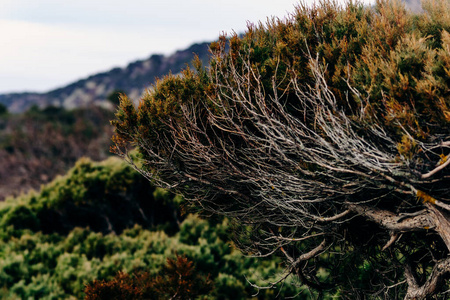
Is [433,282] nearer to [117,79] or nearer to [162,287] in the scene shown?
[162,287]

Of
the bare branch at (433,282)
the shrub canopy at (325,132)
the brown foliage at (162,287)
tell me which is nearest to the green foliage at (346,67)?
the shrub canopy at (325,132)

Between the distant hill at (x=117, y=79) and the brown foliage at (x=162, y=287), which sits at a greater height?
the distant hill at (x=117, y=79)

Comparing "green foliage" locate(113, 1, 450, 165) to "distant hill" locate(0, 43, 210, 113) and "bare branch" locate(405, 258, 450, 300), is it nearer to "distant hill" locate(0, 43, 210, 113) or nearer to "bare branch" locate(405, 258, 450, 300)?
"bare branch" locate(405, 258, 450, 300)

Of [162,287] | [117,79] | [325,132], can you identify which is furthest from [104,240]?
[117,79]

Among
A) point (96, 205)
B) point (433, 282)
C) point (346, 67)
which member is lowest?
point (96, 205)

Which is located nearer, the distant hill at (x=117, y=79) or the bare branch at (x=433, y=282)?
the bare branch at (x=433, y=282)

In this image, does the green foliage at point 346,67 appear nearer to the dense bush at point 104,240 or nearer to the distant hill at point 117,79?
Result: the dense bush at point 104,240

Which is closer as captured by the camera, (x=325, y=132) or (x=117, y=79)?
(x=325, y=132)

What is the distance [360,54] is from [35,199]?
44.9ft

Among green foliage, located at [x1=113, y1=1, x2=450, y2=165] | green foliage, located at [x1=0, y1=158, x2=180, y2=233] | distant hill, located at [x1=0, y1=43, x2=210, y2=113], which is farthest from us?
distant hill, located at [x1=0, y1=43, x2=210, y2=113]

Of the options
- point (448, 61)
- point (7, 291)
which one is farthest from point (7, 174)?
point (448, 61)

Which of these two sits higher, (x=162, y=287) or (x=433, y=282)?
(x=433, y=282)

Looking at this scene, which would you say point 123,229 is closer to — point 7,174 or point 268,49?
point 268,49

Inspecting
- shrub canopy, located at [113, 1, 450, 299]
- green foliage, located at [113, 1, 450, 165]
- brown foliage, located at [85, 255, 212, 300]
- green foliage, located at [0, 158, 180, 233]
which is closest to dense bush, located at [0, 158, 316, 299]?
green foliage, located at [0, 158, 180, 233]
